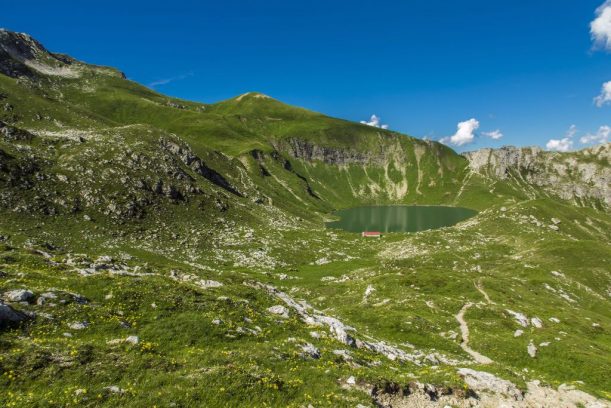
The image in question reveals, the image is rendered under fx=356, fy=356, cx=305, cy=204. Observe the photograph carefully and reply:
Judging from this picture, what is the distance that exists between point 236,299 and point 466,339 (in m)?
33.0

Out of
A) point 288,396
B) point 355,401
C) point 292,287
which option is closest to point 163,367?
point 288,396

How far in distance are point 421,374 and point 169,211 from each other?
4021 inches

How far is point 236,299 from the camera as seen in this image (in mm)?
37219

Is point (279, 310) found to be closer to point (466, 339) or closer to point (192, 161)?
point (466, 339)

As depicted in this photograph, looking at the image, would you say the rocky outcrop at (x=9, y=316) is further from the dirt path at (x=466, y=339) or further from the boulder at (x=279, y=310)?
the dirt path at (x=466, y=339)

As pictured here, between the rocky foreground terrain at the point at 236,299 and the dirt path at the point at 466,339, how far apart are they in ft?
2.29

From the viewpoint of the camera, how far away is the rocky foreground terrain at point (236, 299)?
20.8 m

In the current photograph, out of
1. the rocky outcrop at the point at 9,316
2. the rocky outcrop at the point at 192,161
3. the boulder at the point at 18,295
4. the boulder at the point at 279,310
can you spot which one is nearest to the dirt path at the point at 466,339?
the boulder at the point at 279,310

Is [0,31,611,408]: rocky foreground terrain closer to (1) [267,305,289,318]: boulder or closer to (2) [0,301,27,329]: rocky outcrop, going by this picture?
(2) [0,301,27,329]: rocky outcrop

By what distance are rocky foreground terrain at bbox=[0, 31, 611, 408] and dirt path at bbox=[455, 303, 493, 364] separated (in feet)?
2.29

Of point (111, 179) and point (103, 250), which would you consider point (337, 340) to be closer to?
point (103, 250)

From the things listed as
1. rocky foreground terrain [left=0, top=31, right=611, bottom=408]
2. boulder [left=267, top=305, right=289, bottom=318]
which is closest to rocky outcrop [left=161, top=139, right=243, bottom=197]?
rocky foreground terrain [left=0, top=31, right=611, bottom=408]

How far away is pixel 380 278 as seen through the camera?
83938mm

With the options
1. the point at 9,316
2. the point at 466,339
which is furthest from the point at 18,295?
the point at 466,339
